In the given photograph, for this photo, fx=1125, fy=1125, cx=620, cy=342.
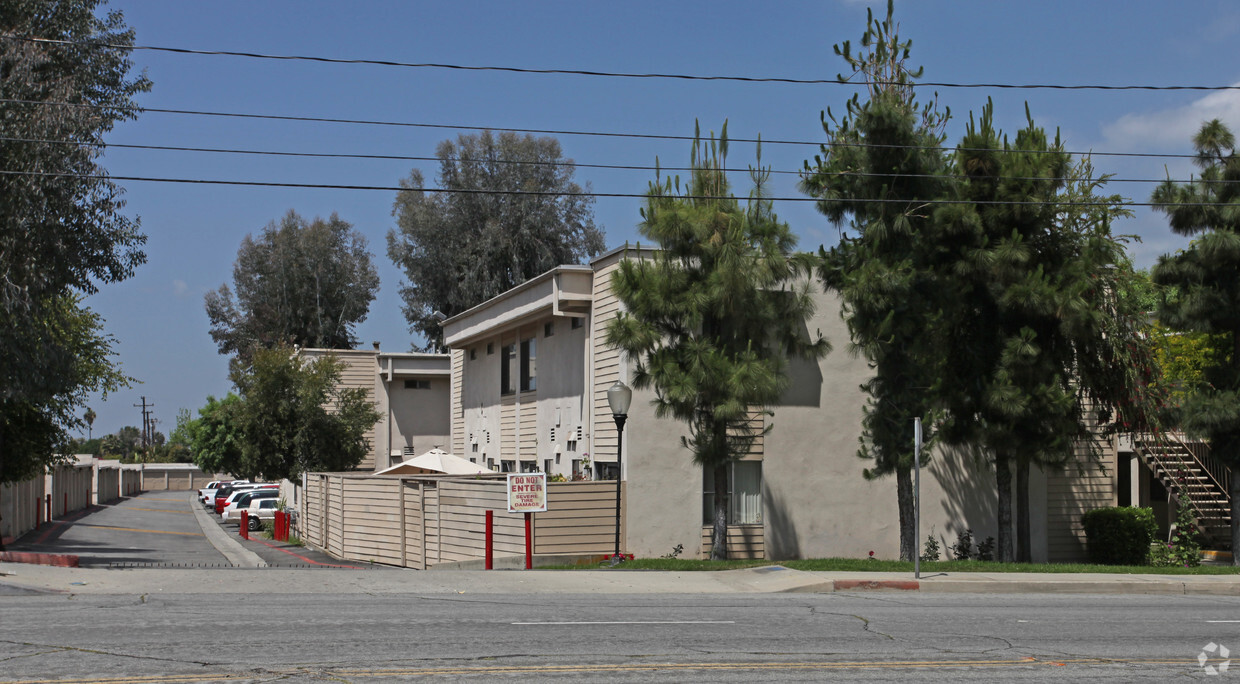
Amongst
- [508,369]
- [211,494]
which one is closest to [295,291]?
[211,494]

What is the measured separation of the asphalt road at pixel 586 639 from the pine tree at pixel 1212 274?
30.0ft

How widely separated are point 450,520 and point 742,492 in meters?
6.27

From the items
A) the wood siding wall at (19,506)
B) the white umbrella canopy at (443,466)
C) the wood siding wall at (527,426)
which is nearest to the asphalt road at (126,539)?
the wood siding wall at (19,506)

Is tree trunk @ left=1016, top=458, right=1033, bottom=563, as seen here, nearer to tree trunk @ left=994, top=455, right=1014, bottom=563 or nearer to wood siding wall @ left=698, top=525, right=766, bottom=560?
tree trunk @ left=994, top=455, right=1014, bottom=563

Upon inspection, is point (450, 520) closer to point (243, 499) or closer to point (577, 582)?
point (577, 582)

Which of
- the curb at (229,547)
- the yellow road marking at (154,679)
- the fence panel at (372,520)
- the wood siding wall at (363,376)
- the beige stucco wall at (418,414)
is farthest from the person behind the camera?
the wood siding wall at (363,376)

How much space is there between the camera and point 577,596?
15445 mm

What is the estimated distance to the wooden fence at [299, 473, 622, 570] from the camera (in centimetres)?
2195

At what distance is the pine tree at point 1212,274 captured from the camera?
22.9 m

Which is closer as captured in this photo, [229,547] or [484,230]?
[229,547]

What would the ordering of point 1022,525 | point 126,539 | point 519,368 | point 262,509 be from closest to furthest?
point 1022,525 < point 519,368 < point 126,539 < point 262,509

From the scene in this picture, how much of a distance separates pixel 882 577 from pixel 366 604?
8.24 m

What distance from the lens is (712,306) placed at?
21.0 m

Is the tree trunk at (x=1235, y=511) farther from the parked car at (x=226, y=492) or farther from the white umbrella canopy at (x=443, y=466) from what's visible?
the parked car at (x=226, y=492)
